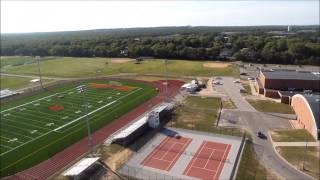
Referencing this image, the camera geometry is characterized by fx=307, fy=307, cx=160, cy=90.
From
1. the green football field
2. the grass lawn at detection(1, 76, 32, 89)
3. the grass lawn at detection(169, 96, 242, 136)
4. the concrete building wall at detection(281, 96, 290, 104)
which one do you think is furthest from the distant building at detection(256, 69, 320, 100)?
the grass lawn at detection(1, 76, 32, 89)

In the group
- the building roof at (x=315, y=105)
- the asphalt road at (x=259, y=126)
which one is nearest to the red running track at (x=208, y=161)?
the asphalt road at (x=259, y=126)

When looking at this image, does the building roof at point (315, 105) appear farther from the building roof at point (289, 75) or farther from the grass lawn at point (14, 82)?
the grass lawn at point (14, 82)

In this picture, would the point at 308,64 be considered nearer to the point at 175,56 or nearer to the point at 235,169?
the point at 175,56

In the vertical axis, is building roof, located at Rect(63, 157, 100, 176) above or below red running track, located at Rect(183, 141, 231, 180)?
above

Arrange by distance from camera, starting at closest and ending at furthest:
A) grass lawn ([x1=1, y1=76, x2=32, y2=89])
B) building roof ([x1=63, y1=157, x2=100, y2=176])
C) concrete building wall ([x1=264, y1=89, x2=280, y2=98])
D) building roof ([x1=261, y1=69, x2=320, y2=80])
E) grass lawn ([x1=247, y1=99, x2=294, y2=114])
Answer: building roof ([x1=63, y1=157, x2=100, y2=176]) < grass lawn ([x1=247, y1=99, x2=294, y2=114]) < concrete building wall ([x1=264, y1=89, x2=280, y2=98]) < building roof ([x1=261, y1=69, x2=320, y2=80]) < grass lawn ([x1=1, y1=76, x2=32, y2=89])

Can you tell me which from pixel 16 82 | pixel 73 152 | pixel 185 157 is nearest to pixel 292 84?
pixel 185 157

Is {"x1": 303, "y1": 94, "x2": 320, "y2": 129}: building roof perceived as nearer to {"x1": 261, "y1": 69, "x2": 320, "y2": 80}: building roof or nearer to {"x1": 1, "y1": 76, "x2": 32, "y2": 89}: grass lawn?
{"x1": 261, "y1": 69, "x2": 320, "y2": 80}: building roof
